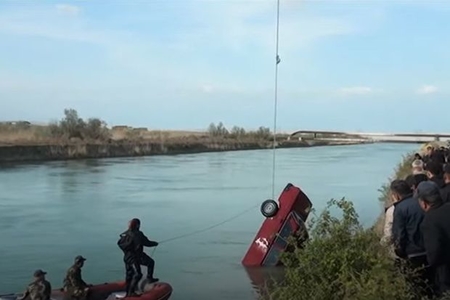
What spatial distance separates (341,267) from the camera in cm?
573

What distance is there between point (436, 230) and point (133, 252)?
5.56 metres

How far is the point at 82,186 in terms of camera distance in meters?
31.7

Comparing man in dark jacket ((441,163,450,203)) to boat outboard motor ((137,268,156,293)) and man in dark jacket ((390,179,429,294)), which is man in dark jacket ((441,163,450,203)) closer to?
man in dark jacket ((390,179,429,294))

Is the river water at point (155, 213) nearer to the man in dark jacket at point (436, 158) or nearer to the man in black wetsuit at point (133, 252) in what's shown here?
the man in black wetsuit at point (133, 252)

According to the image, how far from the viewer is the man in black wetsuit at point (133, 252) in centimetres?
980

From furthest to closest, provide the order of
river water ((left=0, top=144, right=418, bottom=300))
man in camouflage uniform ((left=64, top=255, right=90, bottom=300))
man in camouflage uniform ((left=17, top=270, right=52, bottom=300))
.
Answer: river water ((left=0, top=144, right=418, bottom=300)), man in camouflage uniform ((left=64, top=255, right=90, bottom=300)), man in camouflage uniform ((left=17, top=270, right=52, bottom=300))

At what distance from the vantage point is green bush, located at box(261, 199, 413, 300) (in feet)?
17.1

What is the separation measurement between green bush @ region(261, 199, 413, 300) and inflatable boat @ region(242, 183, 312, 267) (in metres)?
5.84

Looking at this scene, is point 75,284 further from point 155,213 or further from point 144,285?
point 155,213

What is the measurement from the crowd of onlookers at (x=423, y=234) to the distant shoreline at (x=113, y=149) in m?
43.2

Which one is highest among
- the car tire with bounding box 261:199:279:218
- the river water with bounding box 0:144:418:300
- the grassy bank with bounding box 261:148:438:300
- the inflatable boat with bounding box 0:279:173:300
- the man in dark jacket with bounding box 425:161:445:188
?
the man in dark jacket with bounding box 425:161:445:188

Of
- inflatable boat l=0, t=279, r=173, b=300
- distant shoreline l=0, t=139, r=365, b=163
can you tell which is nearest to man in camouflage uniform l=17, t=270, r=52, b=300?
inflatable boat l=0, t=279, r=173, b=300

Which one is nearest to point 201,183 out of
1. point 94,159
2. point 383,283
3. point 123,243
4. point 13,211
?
point 13,211

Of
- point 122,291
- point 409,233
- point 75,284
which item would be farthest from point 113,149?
point 409,233
